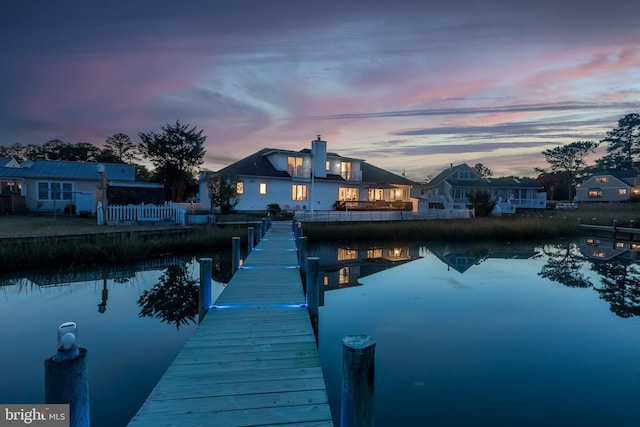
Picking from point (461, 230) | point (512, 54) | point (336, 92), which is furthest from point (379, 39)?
point (461, 230)

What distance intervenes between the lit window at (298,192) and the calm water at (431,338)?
17.4 metres

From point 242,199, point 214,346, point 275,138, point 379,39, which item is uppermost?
point 379,39

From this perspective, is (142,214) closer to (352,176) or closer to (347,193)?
(347,193)

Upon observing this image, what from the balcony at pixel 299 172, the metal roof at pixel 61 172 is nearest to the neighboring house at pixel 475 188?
the balcony at pixel 299 172

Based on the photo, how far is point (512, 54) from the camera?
66.5 feet

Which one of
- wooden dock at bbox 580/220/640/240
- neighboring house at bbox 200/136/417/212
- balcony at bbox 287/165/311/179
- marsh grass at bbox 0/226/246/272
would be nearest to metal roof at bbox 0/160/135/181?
neighboring house at bbox 200/136/417/212

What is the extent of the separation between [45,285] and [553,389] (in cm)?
1439

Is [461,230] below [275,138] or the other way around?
below

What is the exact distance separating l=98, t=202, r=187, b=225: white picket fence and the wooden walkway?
15972mm

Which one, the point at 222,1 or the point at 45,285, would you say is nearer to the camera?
the point at 45,285

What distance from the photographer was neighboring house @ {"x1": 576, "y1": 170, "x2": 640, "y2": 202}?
57.3m

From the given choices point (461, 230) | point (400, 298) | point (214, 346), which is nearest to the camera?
point (214, 346)

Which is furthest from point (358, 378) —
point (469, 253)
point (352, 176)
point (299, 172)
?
point (352, 176)

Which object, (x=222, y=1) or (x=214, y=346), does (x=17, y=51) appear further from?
(x=214, y=346)
